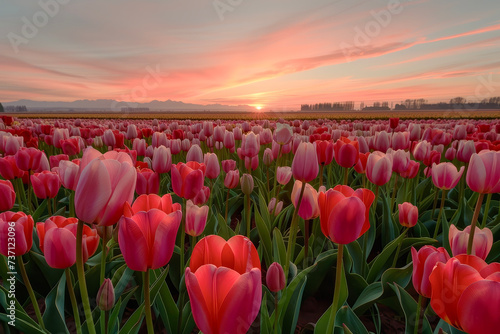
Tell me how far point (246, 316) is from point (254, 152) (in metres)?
2.60

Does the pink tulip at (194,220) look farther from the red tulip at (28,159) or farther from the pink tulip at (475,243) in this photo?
the red tulip at (28,159)

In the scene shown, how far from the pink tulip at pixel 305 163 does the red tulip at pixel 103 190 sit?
3.39ft

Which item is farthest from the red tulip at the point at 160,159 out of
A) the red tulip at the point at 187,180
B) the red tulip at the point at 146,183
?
the red tulip at the point at 187,180

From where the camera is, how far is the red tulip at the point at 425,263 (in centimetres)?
102

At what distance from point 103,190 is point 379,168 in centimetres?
186

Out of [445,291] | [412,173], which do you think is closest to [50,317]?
[445,291]

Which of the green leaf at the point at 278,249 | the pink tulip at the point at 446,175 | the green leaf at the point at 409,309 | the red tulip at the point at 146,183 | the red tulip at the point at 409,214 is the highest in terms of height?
the red tulip at the point at 146,183

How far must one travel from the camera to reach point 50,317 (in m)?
1.47

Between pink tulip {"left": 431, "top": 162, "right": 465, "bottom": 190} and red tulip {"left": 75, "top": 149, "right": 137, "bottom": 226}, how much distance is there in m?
2.30

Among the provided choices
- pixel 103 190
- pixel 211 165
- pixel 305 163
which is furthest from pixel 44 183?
pixel 305 163

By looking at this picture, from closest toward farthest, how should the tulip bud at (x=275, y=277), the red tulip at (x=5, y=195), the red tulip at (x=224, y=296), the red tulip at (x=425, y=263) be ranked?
the red tulip at (x=224, y=296)
the red tulip at (x=425, y=263)
the tulip bud at (x=275, y=277)
the red tulip at (x=5, y=195)

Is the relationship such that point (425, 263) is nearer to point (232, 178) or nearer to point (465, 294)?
point (465, 294)

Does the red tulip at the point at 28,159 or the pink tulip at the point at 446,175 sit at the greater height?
the red tulip at the point at 28,159

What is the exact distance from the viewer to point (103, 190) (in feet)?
2.84
